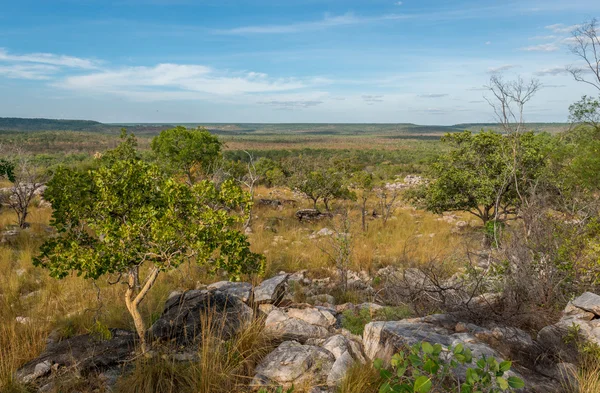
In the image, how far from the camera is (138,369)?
3.74m

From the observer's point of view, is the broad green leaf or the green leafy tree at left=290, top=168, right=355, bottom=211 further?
the green leafy tree at left=290, top=168, right=355, bottom=211

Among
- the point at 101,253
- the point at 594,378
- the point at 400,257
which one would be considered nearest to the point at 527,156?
the point at 400,257

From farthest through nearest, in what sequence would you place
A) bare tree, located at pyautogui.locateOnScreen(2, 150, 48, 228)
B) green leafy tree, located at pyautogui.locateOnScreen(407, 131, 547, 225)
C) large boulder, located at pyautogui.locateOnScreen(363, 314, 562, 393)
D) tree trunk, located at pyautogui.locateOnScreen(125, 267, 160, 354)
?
bare tree, located at pyautogui.locateOnScreen(2, 150, 48, 228)
green leafy tree, located at pyautogui.locateOnScreen(407, 131, 547, 225)
tree trunk, located at pyautogui.locateOnScreen(125, 267, 160, 354)
large boulder, located at pyautogui.locateOnScreen(363, 314, 562, 393)

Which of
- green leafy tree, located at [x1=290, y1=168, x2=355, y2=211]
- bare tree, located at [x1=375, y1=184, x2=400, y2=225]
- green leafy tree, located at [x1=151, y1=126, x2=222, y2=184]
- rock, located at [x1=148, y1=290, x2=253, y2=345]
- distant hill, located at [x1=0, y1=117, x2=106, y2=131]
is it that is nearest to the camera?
rock, located at [x1=148, y1=290, x2=253, y2=345]

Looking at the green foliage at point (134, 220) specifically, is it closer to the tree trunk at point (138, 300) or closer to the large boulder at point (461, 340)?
the tree trunk at point (138, 300)

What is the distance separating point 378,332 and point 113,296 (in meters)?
4.88

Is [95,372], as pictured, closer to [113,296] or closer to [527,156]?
[113,296]

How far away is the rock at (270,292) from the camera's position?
5.92m

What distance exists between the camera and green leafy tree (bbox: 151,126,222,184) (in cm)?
1603

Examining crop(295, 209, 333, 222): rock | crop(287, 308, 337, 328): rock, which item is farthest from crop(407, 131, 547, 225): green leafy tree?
crop(287, 308, 337, 328): rock

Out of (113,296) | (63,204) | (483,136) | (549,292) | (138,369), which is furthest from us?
(483,136)

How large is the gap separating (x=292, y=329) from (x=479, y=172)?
26.8ft

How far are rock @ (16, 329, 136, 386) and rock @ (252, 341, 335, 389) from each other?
157cm

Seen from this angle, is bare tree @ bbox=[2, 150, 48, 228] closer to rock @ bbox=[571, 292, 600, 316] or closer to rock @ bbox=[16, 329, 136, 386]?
rock @ bbox=[16, 329, 136, 386]
